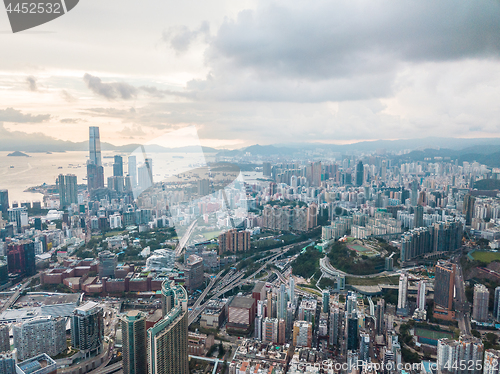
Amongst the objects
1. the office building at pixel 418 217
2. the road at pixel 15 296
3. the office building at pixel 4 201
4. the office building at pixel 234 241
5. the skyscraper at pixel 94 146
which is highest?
the skyscraper at pixel 94 146

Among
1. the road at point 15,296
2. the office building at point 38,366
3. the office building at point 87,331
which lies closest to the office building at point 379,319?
the office building at point 87,331

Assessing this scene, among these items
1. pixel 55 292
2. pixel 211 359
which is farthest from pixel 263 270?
pixel 55 292

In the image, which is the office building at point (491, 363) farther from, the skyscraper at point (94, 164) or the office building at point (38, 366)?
the skyscraper at point (94, 164)

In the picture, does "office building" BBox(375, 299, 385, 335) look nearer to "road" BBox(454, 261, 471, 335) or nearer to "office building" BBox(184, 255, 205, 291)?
"road" BBox(454, 261, 471, 335)

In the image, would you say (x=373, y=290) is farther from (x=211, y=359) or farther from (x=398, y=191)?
(x=398, y=191)

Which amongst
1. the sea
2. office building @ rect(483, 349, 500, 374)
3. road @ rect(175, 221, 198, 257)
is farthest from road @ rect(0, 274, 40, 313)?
office building @ rect(483, 349, 500, 374)

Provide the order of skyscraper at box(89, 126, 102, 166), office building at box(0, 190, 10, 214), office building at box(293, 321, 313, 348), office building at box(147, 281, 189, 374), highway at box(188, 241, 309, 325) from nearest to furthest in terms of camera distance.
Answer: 1. office building at box(147, 281, 189, 374)
2. office building at box(293, 321, 313, 348)
3. highway at box(188, 241, 309, 325)
4. skyscraper at box(89, 126, 102, 166)
5. office building at box(0, 190, 10, 214)

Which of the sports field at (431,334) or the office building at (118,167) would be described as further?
the office building at (118,167)
